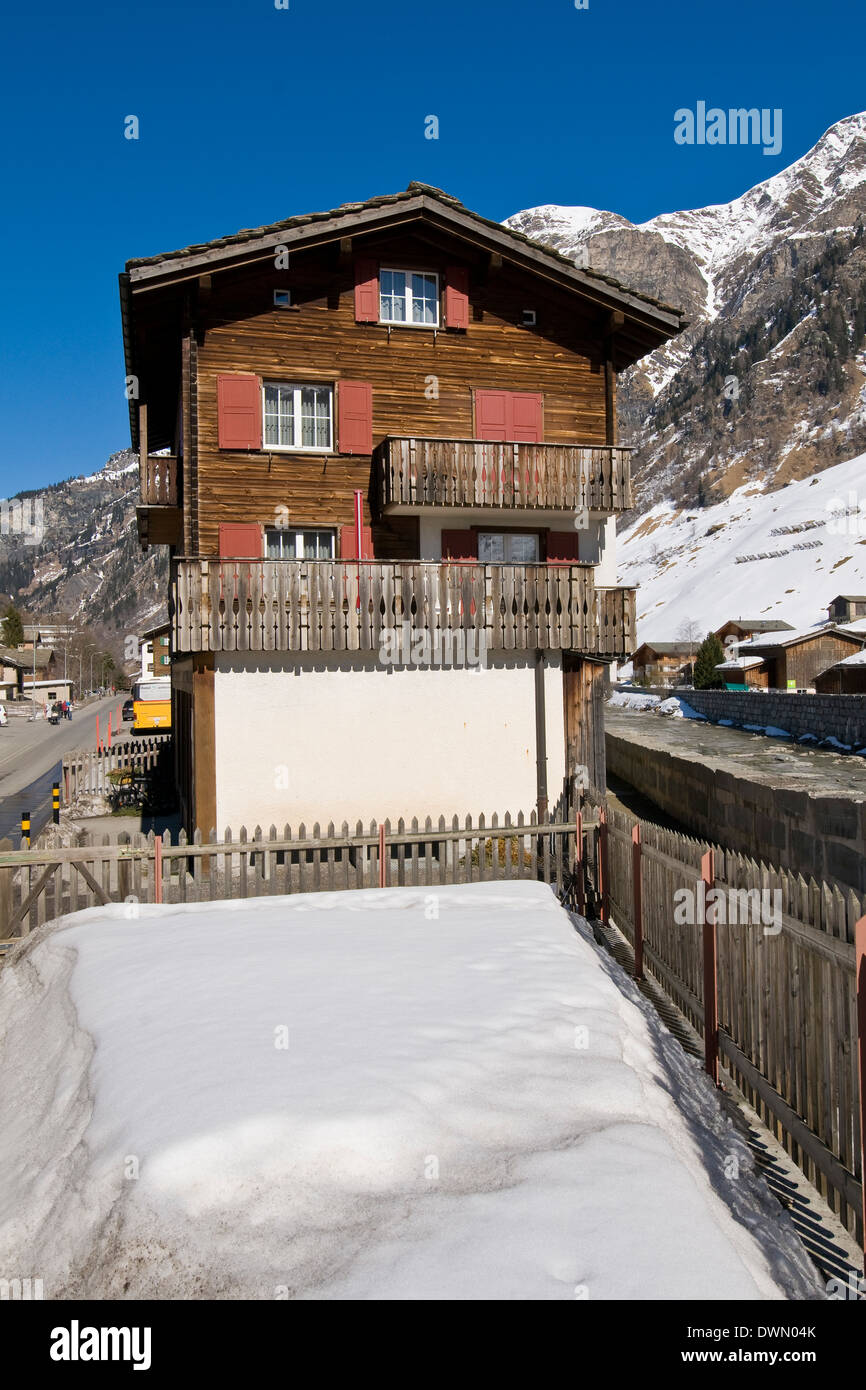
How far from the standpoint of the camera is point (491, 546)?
17.9m

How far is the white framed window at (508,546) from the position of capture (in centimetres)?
1783

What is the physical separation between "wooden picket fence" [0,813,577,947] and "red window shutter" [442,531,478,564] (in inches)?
266

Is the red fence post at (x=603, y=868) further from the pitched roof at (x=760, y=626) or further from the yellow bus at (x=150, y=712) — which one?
the pitched roof at (x=760, y=626)

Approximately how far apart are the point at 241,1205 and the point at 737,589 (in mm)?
130149

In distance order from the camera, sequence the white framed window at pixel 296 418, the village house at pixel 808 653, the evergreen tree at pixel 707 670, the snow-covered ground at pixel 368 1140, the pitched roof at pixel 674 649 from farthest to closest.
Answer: the pitched roof at pixel 674 649 < the evergreen tree at pixel 707 670 < the village house at pixel 808 653 < the white framed window at pixel 296 418 < the snow-covered ground at pixel 368 1140

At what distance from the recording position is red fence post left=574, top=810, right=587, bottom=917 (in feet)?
38.2

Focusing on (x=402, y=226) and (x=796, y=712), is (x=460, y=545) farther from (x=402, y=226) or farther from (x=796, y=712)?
(x=796, y=712)

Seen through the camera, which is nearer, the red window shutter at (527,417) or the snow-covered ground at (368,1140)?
the snow-covered ground at (368,1140)

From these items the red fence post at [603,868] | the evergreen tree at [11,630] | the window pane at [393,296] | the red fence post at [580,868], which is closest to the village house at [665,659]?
the window pane at [393,296]

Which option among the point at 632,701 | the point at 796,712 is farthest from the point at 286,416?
the point at 632,701

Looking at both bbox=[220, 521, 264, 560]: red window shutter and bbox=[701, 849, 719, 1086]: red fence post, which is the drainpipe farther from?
bbox=[701, 849, 719, 1086]: red fence post

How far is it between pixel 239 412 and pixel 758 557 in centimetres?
13132

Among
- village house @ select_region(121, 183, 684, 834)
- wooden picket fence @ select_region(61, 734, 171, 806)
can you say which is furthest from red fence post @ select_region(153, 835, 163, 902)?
wooden picket fence @ select_region(61, 734, 171, 806)

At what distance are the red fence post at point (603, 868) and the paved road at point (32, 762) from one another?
14162 mm
